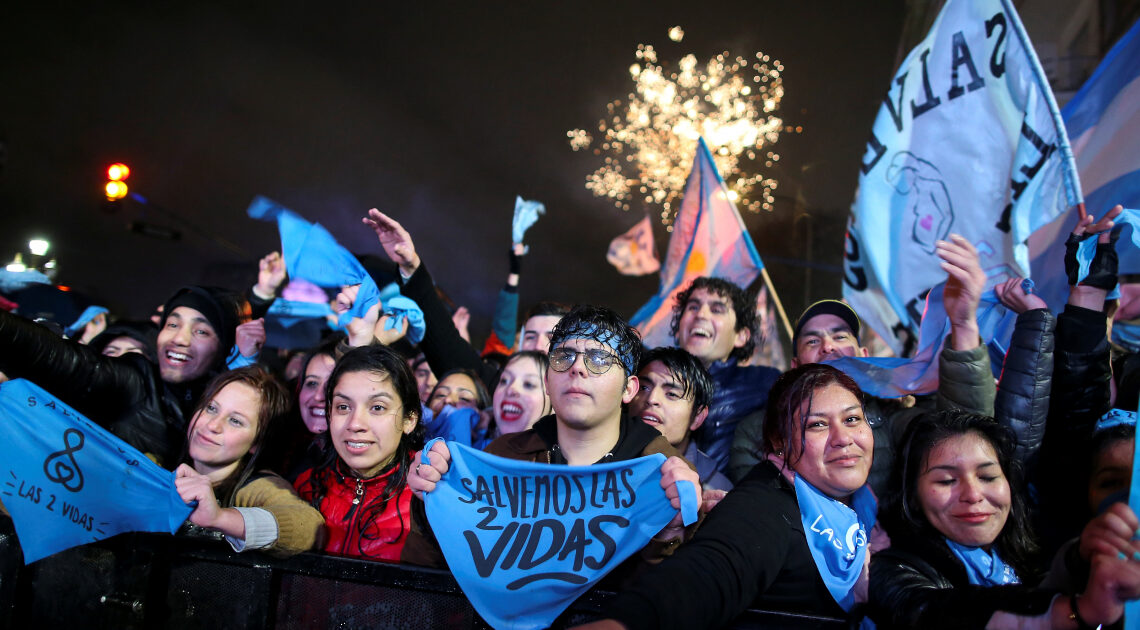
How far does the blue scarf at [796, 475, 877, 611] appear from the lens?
5.91 feet

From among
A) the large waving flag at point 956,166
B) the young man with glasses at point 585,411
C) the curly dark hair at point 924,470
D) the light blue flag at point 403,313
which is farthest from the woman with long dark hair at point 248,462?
the large waving flag at point 956,166

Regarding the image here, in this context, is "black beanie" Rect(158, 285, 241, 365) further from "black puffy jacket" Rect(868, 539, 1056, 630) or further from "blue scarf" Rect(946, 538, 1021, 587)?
"blue scarf" Rect(946, 538, 1021, 587)

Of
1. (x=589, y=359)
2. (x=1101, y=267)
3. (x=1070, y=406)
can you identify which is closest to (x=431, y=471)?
Answer: (x=589, y=359)

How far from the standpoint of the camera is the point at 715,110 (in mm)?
12141

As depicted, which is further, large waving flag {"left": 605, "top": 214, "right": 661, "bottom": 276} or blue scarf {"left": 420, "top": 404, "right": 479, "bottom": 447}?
large waving flag {"left": 605, "top": 214, "right": 661, "bottom": 276}

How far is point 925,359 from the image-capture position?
300cm

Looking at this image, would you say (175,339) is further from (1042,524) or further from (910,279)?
(910,279)

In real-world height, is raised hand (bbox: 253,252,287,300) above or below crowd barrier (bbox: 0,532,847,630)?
above

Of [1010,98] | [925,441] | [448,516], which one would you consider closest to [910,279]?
[1010,98]

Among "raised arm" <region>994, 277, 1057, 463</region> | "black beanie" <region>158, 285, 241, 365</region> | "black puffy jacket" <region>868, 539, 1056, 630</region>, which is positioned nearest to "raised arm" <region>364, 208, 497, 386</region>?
"black beanie" <region>158, 285, 241, 365</region>

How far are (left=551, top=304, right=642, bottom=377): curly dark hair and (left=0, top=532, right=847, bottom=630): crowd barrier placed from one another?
0.83m

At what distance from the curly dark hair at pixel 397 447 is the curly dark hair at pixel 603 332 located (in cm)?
76

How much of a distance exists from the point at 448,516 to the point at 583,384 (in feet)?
1.97

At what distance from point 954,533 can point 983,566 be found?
112mm
